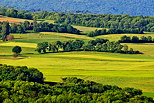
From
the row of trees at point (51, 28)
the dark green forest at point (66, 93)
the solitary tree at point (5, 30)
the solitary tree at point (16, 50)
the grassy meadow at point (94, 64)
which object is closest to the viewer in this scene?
the dark green forest at point (66, 93)

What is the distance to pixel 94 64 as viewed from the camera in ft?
391

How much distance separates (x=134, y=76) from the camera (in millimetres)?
100375

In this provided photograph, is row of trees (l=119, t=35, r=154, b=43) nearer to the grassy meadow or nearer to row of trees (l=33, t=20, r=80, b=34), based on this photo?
the grassy meadow

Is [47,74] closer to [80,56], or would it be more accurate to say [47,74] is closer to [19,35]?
[80,56]

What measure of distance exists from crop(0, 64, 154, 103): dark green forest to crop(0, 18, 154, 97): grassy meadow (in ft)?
21.7

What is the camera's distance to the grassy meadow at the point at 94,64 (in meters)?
97.2

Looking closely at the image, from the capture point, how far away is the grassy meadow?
97250mm

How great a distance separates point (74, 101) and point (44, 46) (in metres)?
72.9

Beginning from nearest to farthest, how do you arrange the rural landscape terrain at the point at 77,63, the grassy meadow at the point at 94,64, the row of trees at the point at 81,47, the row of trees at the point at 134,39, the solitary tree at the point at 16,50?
the rural landscape terrain at the point at 77,63 < the grassy meadow at the point at 94,64 < the solitary tree at the point at 16,50 < the row of trees at the point at 81,47 < the row of trees at the point at 134,39

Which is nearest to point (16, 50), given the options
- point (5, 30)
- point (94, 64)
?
point (94, 64)

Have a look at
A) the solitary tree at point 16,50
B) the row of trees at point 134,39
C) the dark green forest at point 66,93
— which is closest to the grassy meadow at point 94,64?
the solitary tree at point 16,50

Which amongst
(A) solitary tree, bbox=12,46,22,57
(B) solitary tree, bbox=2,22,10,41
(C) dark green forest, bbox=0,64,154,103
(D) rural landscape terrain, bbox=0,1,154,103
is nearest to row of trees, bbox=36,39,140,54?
(D) rural landscape terrain, bbox=0,1,154,103

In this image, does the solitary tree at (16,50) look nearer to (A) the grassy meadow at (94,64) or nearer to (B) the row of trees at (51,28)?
(A) the grassy meadow at (94,64)

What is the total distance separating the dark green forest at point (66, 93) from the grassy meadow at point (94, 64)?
6606 mm
